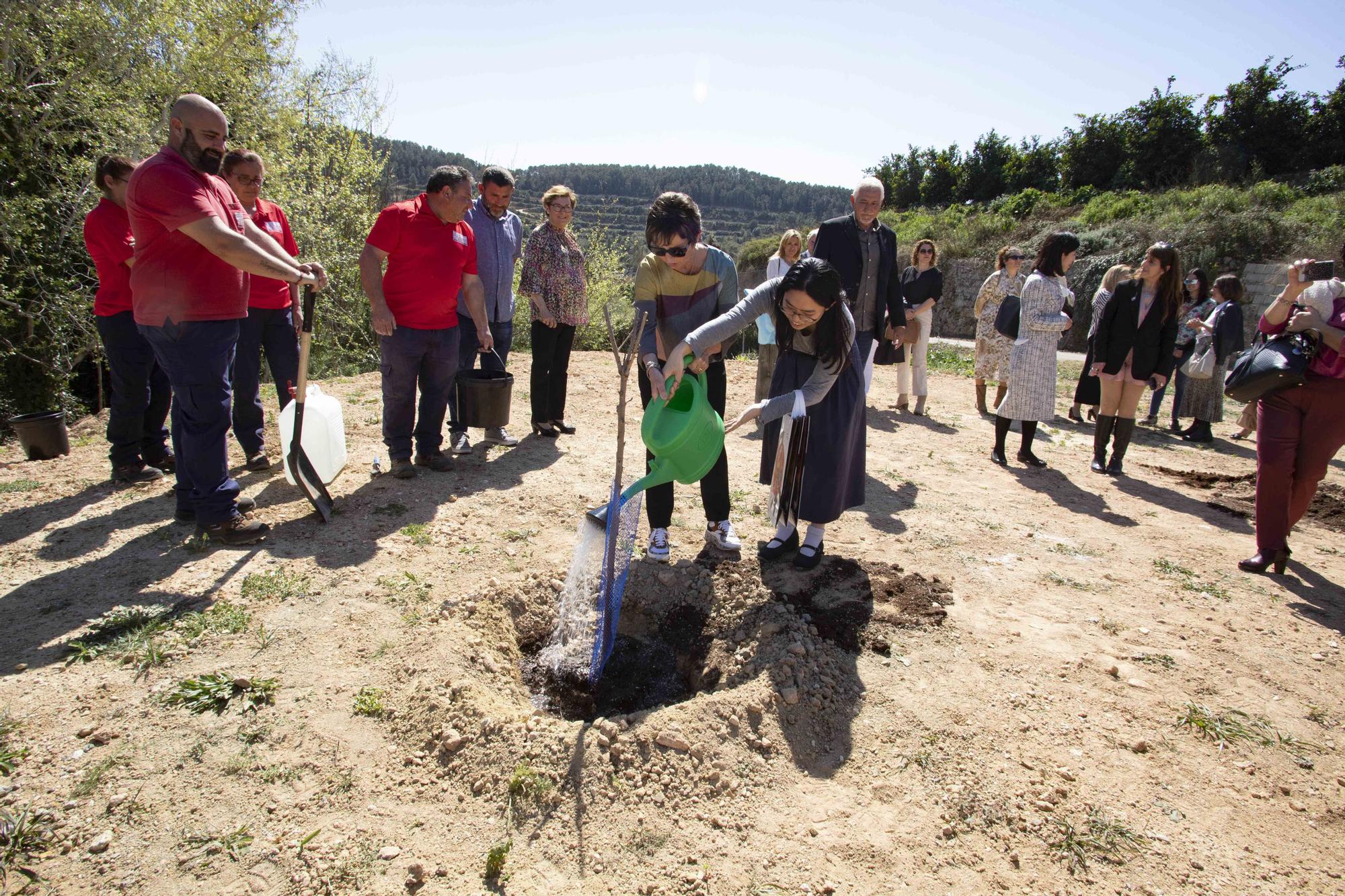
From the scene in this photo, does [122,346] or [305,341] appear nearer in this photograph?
[305,341]

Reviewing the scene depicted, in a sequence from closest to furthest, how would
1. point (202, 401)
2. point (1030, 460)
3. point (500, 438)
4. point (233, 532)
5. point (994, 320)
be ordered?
point (202, 401) < point (233, 532) < point (500, 438) < point (1030, 460) < point (994, 320)

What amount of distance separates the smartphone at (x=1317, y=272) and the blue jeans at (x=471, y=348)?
4967 mm

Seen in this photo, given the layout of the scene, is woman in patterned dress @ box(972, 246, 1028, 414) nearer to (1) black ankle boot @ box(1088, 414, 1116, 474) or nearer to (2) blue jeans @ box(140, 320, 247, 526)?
(1) black ankle boot @ box(1088, 414, 1116, 474)

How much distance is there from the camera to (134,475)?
13.7 feet

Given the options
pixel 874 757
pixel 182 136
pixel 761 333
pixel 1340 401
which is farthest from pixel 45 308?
pixel 1340 401

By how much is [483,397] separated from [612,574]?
2608mm

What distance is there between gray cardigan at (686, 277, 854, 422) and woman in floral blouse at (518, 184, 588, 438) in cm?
241

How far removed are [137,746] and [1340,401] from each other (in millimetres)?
5429

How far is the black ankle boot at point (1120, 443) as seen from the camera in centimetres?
554

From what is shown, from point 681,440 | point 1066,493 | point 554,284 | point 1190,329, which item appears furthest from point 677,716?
point 1190,329

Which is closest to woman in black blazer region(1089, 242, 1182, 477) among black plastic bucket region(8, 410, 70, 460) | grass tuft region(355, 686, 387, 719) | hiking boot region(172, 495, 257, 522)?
grass tuft region(355, 686, 387, 719)

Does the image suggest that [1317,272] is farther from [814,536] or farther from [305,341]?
[305,341]

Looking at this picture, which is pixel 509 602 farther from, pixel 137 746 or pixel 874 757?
pixel 874 757

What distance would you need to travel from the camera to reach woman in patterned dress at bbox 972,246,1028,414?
662 centimetres
